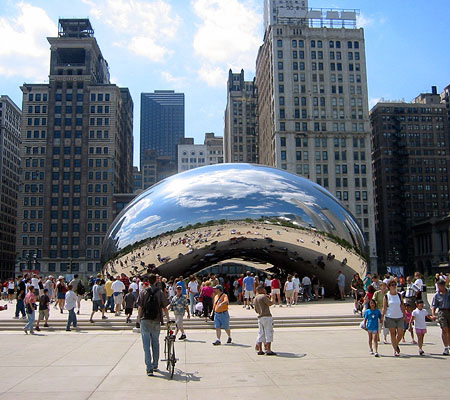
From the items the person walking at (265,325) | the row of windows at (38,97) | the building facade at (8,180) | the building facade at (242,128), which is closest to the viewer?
the person walking at (265,325)

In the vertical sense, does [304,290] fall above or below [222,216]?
below

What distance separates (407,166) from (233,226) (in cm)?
9400

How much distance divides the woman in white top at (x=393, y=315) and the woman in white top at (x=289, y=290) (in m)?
8.41

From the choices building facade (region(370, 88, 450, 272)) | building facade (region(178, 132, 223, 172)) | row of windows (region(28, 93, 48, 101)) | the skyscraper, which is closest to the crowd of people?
the skyscraper

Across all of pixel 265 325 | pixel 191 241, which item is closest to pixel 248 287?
pixel 191 241

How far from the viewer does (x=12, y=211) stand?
354 feet

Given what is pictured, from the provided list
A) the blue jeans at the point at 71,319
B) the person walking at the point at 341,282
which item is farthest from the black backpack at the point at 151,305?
the person walking at the point at 341,282

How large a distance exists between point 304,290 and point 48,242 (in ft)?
240

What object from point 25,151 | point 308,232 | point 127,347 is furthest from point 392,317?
point 25,151

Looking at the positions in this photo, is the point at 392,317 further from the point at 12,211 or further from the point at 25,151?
the point at 12,211

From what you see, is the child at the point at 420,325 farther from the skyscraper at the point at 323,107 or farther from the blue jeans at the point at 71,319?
the skyscraper at the point at 323,107

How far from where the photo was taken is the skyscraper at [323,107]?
276 ft

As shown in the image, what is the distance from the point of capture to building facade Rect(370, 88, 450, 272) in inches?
4016

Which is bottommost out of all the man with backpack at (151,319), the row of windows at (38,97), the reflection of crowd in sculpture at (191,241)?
the man with backpack at (151,319)
